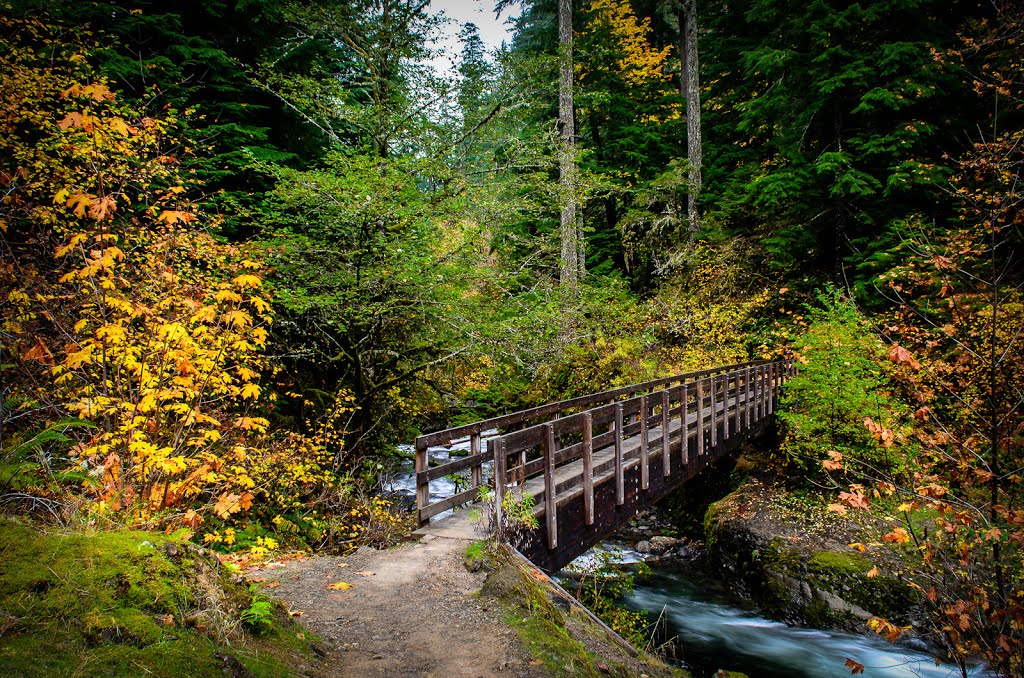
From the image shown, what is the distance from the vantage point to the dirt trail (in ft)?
12.1

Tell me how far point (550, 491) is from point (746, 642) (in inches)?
222

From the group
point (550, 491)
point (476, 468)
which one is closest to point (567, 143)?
point (476, 468)

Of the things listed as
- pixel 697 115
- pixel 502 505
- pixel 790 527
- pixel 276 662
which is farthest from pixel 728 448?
pixel 697 115

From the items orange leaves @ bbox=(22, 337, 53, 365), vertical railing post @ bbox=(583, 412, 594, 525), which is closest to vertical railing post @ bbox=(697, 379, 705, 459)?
vertical railing post @ bbox=(583, 412, 594, 525)

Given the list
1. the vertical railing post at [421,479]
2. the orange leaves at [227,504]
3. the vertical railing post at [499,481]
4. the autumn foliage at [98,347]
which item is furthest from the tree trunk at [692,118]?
the orange leaves at [227,504]

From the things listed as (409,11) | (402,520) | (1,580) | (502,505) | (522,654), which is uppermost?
(409,11)

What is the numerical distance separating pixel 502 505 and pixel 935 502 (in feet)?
14.2

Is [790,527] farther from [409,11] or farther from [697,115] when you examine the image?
[697,115]

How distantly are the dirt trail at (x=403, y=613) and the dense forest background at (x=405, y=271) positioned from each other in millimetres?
1239

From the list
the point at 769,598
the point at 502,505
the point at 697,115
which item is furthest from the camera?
the point at 697,115

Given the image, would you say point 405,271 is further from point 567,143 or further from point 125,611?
point 567,143

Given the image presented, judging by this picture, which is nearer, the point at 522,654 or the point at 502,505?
the point at 522,654

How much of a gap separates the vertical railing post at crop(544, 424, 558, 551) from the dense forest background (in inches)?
106

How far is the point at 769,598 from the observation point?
32.2ft
